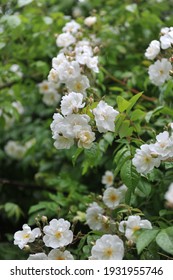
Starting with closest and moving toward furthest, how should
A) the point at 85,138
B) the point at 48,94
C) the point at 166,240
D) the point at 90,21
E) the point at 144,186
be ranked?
the point at 166,240, the point at 85,138, the point at 144,186, the point at 90,21, the point at 48,94

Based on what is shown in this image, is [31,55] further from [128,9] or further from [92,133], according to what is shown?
[92,133]

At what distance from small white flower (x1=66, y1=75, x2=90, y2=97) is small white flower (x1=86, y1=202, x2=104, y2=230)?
1.76ft

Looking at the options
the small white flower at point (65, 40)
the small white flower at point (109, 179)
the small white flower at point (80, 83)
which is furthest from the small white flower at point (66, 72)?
the small white flower at point (109, 179)

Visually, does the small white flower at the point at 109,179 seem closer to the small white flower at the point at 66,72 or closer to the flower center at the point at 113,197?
the flower center at the point at 113,197

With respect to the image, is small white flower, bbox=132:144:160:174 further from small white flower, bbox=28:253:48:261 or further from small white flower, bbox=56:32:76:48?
small white flower, bbox=56:32:76:48

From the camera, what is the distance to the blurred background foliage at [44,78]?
2908 millimetres

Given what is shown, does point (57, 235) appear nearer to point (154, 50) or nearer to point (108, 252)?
point (108, 252)

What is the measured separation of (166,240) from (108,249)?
0.73 feet

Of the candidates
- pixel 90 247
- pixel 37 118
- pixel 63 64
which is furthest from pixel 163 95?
pixel 37 118

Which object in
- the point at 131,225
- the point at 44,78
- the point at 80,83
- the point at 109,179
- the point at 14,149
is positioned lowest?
the point at 14,149

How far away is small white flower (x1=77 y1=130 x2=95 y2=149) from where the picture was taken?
1.90 m

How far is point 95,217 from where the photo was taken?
2.27m

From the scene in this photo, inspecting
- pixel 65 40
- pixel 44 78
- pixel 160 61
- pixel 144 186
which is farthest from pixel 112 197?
pixel 44 78

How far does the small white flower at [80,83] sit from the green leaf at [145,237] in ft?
2.60
